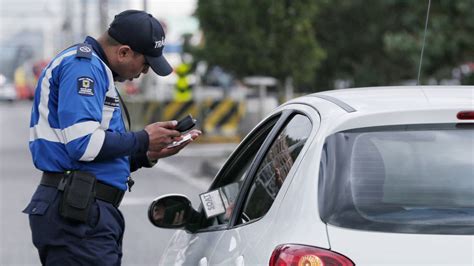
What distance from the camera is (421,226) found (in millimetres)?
3371

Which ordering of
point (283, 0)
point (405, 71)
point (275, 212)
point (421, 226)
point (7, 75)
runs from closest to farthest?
point (421, 226)
point (275, 212)
point (283, 0)
point (405, 71)
point (7, 75)

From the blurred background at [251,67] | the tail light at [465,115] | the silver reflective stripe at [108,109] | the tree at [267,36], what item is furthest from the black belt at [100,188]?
the tree at [267,36]

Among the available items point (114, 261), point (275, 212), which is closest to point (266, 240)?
point (275, 212)

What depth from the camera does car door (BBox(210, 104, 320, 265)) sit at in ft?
12.2

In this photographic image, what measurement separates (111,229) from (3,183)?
41.4 feet

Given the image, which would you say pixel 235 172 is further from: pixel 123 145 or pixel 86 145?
pixel 86 145

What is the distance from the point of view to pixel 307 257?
130 inches

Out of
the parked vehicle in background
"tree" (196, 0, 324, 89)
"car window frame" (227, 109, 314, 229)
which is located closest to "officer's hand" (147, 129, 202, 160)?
"car window frame" (227, 109, 314, 229)

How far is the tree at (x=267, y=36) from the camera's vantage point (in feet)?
69.8

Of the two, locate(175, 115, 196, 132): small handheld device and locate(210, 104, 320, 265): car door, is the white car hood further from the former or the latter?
locate(175, 115, 196, 132): small handheld device

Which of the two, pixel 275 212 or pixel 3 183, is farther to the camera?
pixel 3 183

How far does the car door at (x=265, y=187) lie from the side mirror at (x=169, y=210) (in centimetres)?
43

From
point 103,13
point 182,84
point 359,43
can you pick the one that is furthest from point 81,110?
point 359,43

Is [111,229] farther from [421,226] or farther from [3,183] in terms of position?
[3,183]
